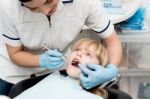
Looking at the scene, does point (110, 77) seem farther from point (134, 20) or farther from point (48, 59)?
point (134, 20)

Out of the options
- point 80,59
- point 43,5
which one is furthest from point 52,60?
point 43,5

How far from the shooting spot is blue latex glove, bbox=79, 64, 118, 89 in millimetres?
1197

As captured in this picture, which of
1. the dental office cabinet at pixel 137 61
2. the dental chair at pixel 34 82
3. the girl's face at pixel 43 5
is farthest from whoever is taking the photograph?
the dental office cabinet at pixel 137 61

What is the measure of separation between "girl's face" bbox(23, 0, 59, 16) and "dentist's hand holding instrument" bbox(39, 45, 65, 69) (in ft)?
0.55

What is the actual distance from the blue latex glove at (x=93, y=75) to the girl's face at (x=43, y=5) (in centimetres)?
26

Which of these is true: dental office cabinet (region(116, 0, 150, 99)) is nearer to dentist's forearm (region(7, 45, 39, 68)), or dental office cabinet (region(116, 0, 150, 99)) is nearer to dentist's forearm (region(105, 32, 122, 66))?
dentist's forearm (region(105, 32, 122, 66))

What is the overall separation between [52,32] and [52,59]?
0.52 feet

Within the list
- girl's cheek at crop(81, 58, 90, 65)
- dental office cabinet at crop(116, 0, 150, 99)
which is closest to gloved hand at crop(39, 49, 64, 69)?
girl's cheek at crop(81, 58, 90, 65)

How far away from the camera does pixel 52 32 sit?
1375 millimetres

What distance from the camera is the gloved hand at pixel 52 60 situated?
1274 mm

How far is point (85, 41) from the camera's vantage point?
4.29 feet

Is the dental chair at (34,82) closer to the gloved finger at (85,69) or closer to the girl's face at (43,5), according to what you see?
the gloved finger at (85,69)

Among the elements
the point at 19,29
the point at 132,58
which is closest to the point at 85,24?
the point at 19,29

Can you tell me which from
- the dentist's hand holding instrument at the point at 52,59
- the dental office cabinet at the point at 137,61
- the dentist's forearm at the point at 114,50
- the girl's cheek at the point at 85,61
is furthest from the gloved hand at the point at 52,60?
the dental office cabinet at the point at 137,61
